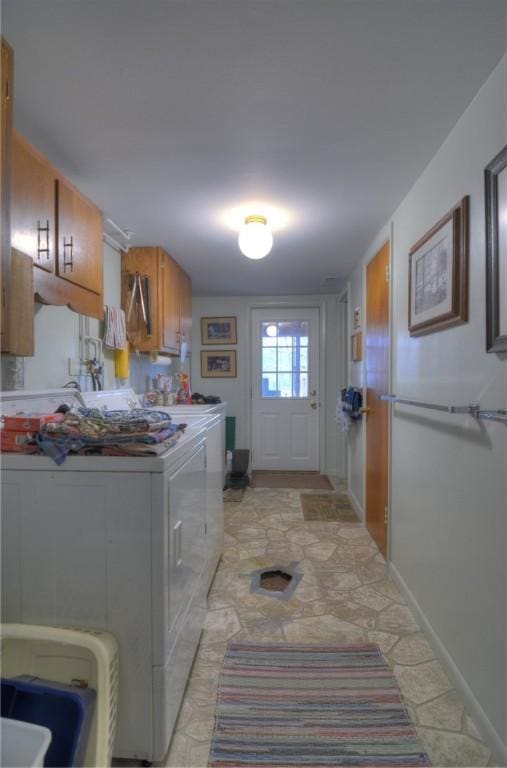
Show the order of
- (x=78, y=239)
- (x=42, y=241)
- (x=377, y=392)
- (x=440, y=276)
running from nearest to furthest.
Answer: (x=42, y=241) → (x=440, y=276) → (x=78, y=239) → (x=377, y=392)

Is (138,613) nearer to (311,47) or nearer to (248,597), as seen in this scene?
(248,597)

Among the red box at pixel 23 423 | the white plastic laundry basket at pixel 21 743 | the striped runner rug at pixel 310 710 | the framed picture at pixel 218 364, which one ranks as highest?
the framed picture at pixel 218 364

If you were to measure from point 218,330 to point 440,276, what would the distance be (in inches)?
135

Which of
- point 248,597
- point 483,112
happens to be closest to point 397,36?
point 483,112

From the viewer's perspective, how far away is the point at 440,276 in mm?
1601

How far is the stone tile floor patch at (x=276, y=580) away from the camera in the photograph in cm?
212

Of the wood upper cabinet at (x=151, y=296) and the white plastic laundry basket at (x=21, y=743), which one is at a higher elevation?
the wood upper cabinet at (x=151, y=296)

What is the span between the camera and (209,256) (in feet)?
10.2

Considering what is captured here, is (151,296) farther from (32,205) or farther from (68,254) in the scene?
(32,205)

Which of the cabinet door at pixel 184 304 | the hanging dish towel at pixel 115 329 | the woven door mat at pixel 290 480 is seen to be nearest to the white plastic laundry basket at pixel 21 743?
the hanging dish towel at pixel 115 329

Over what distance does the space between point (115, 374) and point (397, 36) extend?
7.40 feet

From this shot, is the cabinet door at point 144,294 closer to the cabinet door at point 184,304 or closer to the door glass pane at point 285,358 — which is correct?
the cabinet door at point 184,304

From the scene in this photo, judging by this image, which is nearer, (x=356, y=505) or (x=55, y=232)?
(x=55, y=232)

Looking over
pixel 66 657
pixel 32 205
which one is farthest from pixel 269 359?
pixel 66 657
